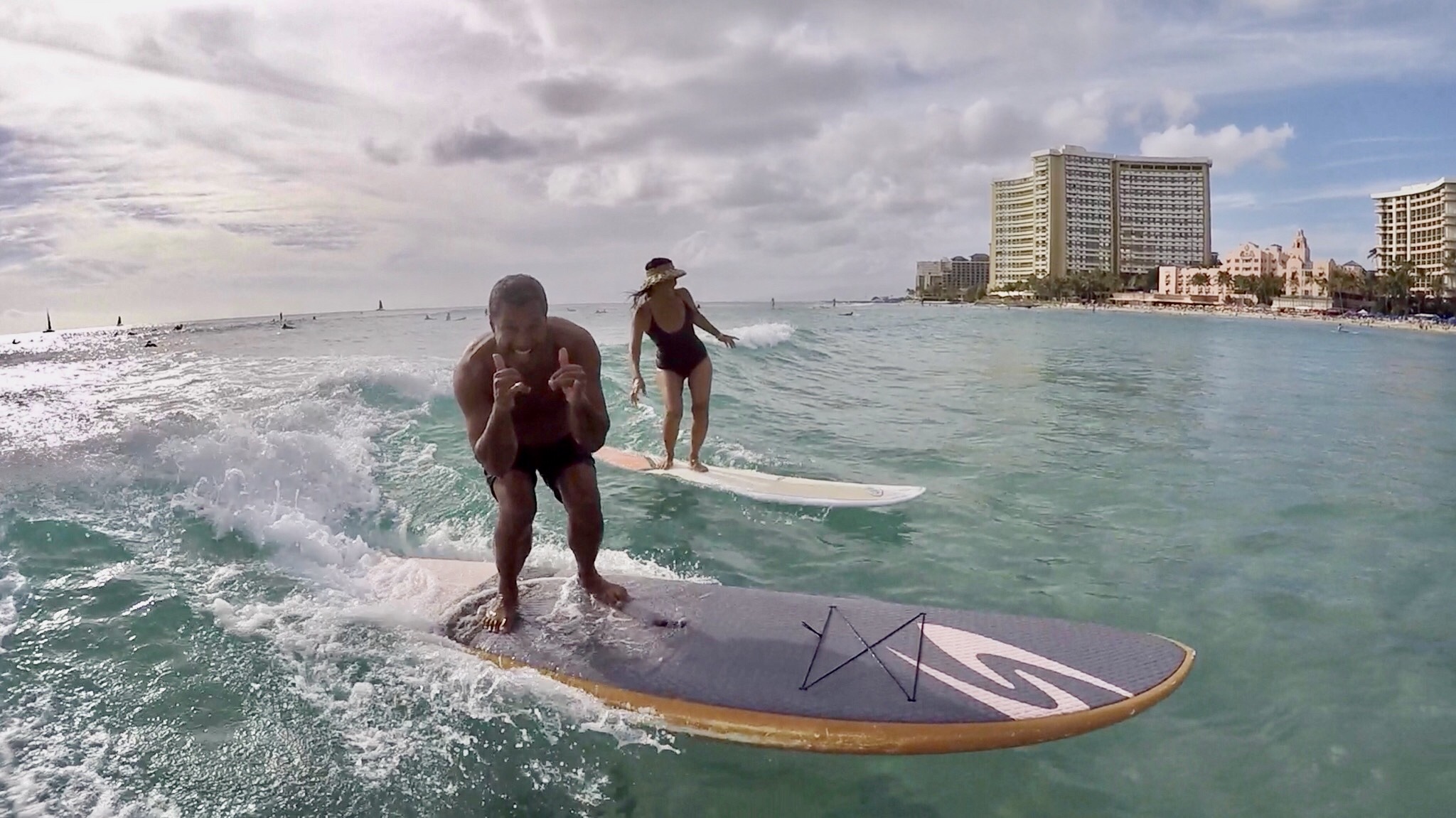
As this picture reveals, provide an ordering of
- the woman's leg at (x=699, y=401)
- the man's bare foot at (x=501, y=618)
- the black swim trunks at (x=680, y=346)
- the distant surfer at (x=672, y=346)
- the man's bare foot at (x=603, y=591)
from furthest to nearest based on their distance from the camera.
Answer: the woman's leg at (x=699, y=401)
the black swim trunks at (x=680, y=346)
the distant surfer at (x=672, y=346)
the man's bare foot at (x=603, y=591)
the man's bare foot at (x=501, y=618)

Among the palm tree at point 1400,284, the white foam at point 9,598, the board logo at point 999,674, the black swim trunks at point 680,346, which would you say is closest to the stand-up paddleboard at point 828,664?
the board logo at point 999,674

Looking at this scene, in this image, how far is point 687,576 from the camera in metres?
5.65

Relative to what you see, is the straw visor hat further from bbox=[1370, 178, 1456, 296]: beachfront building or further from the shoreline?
bbox=[1370, 178, 1456, 296]: beachfront building

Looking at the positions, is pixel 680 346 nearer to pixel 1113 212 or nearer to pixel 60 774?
pixel 60 774

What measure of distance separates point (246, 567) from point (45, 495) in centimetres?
223

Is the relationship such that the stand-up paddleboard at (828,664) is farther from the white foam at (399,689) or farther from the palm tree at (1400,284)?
the palm tree at (1400,284)

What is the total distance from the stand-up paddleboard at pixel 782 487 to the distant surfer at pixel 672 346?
170 millimetres

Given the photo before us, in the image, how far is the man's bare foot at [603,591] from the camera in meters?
4.63

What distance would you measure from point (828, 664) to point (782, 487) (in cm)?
360

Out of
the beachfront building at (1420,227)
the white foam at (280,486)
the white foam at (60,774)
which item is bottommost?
the white foam at (60,774)

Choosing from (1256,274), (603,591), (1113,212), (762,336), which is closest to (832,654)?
(603,591)

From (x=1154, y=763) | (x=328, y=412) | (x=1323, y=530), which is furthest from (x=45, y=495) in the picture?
(x=1323, y=530)

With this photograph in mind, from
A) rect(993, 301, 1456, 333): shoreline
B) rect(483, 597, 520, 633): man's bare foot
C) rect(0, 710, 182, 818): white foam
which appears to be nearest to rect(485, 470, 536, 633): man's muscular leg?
rect(483, 597, 520, 633): man's bare foot

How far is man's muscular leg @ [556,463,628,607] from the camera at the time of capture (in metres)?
4.38
